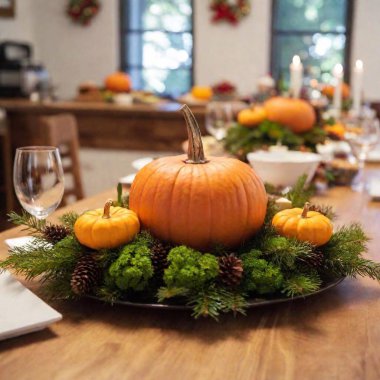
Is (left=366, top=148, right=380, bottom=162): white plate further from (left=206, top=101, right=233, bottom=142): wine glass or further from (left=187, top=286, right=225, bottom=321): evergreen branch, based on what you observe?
(left=187, top=286, right=225, bottom=321): evergreen branch

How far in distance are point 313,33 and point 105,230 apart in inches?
238

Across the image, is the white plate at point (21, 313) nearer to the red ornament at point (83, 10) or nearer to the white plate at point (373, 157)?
the white plate at point (373, 157)

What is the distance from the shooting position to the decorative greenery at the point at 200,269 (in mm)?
700

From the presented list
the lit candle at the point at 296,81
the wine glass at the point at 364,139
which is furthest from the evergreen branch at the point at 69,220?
the lit candle at the point at 296,81

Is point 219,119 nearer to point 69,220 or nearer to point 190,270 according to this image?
point 69,220

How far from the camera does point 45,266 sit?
2.50 feet

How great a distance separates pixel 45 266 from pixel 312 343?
327 mm

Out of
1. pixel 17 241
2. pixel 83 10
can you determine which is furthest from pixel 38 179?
pixel 83 10

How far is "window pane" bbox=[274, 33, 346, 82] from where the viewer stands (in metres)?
6.42

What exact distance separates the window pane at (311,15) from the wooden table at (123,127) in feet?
11.3

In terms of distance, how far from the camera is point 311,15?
6371 mm

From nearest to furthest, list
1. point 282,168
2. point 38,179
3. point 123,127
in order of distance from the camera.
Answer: point 38,179, point 282,168, point 123,127

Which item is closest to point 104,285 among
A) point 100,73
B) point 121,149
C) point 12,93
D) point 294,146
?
point 294,146

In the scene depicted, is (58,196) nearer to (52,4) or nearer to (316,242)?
(316,242)
